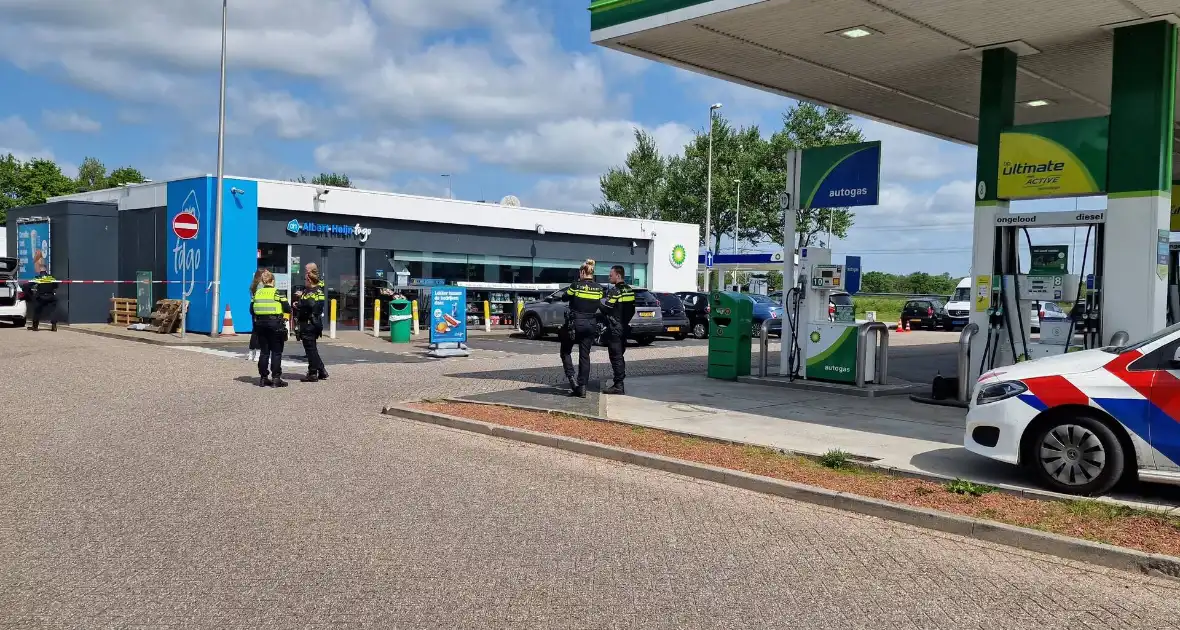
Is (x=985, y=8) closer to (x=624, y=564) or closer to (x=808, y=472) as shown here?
(x=808, y=472)

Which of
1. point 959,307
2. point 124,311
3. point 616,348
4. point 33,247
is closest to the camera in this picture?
point 616,348

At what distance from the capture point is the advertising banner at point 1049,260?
38.2 feet

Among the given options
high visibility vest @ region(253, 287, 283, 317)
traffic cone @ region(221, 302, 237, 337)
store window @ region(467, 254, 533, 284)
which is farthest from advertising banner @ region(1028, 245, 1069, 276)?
store window @ region(467, 254, 533, 284)

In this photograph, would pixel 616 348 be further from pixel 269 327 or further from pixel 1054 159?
pixel 1054 159

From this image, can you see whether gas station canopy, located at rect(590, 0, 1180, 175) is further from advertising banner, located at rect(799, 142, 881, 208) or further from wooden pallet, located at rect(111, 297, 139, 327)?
wooden pallet, located at rect(111, 297, 139, 327)

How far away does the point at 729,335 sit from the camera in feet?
49.8

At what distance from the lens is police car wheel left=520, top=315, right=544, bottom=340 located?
A: 25.3 m

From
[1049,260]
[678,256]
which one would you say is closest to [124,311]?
[678,256]

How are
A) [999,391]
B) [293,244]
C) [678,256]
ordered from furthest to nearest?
[678,256] → [293,244] → [999,391]

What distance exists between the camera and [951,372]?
18.2m

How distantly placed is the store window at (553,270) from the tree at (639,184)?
1546 inches

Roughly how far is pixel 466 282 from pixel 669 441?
823 inches

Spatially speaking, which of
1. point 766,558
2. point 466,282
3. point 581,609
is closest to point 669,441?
point 766,558

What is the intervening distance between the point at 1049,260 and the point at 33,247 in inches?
1064
